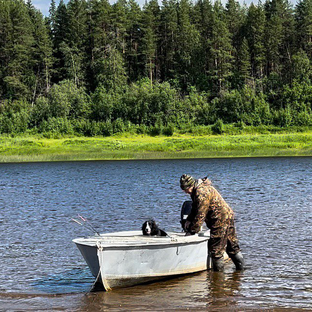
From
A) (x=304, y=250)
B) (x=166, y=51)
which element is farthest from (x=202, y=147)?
(x=304, y=250)

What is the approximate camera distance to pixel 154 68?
110 metres

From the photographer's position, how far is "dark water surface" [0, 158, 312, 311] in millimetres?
11102

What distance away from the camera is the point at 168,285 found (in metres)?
12.1

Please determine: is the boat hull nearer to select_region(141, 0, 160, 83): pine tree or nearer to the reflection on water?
the reflection on water

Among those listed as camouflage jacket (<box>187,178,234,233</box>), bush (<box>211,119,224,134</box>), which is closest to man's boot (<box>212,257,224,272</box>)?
camouflage jacket (<box>187,178,234,233</box>)

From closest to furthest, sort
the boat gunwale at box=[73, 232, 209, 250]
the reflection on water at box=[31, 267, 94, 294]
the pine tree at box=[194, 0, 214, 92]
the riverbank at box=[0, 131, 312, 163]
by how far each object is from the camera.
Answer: the boat gunwale at box=[73, 232, 209, 250]
the reflection on water at box=[31, 267, 94, 294]
the riverbank at box=[0, 131, 312, 163]
the pine tree at box=[194, 0, 214, 92]

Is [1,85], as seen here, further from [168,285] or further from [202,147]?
[168,285]

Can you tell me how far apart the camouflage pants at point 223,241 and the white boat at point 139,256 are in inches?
6.7

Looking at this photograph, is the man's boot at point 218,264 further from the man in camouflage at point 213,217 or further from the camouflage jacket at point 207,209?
the camouflage jacket at point 207,209

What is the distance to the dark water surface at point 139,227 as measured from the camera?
36.4ft

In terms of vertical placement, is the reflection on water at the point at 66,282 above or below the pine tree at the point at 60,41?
below

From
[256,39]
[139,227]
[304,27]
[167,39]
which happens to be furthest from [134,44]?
[139,227]

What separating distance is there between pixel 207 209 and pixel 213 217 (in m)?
0.33

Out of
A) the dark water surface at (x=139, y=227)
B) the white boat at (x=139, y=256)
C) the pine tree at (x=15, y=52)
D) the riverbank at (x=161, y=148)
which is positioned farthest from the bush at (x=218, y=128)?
the white boat at (x=139, y=256)
